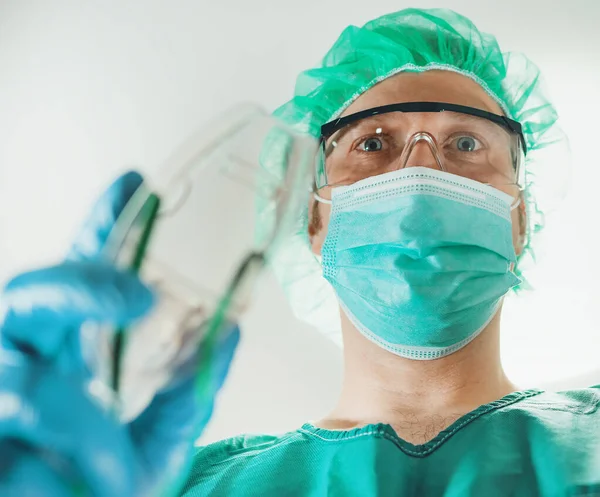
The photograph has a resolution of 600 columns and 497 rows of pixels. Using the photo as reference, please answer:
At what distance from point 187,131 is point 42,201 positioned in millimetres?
480

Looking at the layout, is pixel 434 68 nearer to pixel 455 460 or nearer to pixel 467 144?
pixel 467 144

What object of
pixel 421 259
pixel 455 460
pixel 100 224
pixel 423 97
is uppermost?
pixel 423 97

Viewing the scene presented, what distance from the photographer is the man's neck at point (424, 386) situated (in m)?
1.38

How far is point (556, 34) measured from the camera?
186cm

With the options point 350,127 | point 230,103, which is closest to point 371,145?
point 350,127

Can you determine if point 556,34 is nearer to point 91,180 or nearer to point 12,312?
point 91,180

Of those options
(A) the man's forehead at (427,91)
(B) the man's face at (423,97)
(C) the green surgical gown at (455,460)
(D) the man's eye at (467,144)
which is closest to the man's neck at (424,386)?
(C) the green surgical gown at (455,460)

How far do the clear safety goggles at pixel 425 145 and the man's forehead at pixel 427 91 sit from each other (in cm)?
5

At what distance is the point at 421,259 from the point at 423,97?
1.58 ft

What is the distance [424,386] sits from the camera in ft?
4.58

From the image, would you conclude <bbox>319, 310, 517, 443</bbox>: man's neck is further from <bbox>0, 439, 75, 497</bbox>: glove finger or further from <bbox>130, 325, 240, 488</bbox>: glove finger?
<bbox>0, 439, 75, 497</bbox>: glove finger

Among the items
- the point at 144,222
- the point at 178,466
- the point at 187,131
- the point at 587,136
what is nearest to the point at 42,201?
the point at 187,131

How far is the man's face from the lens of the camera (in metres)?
1.51

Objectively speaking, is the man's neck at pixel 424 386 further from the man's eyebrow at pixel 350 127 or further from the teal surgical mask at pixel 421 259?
the man's eyebrow at pixel 350 127
